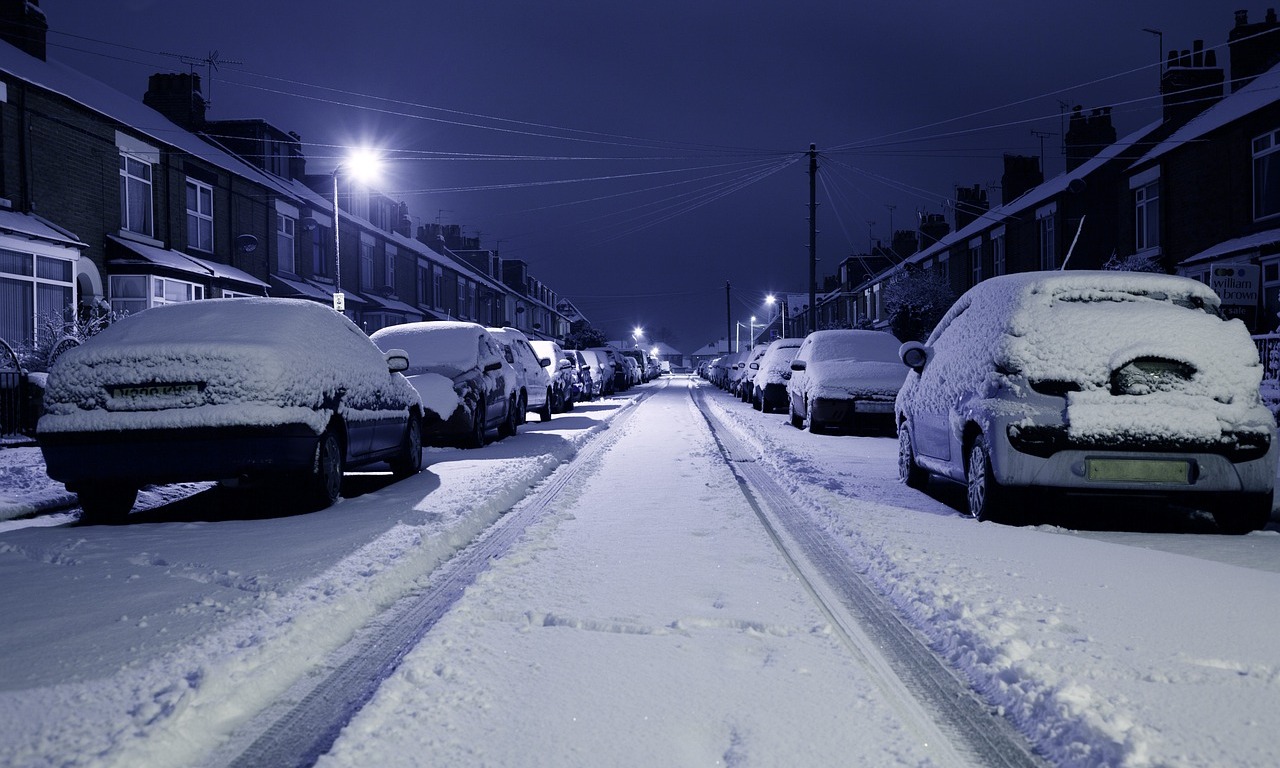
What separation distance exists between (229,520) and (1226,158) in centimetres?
2445

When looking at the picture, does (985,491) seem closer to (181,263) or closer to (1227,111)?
(181,263)

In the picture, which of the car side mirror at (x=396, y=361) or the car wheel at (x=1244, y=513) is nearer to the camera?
the car wheel at (x=1244, y=513)

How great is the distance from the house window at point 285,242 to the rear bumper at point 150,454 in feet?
86.2

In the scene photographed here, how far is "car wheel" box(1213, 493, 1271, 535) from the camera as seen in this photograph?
257 inches

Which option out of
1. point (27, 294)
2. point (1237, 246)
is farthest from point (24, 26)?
point (1237, 246)

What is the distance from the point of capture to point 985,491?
22.7ft

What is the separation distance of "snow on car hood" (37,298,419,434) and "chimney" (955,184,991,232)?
41.6 m

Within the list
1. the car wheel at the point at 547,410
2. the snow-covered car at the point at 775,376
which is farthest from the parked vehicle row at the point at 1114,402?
the snow-covered car at the point at 775,376

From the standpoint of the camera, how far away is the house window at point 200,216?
1019 inches

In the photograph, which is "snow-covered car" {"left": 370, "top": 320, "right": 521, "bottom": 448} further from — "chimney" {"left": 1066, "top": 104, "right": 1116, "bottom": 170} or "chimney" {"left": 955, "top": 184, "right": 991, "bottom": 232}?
"chimney" {"left": 955, "top": 184, "right": 991, "bottom": 232}

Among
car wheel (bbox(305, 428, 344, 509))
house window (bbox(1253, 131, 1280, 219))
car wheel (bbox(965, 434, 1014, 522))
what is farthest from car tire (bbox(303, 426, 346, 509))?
house window (bbox(1253, 131, 1280, 219))

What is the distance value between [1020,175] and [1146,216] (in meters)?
13.4

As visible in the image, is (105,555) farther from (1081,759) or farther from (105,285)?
(105,285)

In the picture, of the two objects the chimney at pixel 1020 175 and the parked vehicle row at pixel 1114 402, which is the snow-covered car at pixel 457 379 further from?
the chimney at pixel 1020 175
